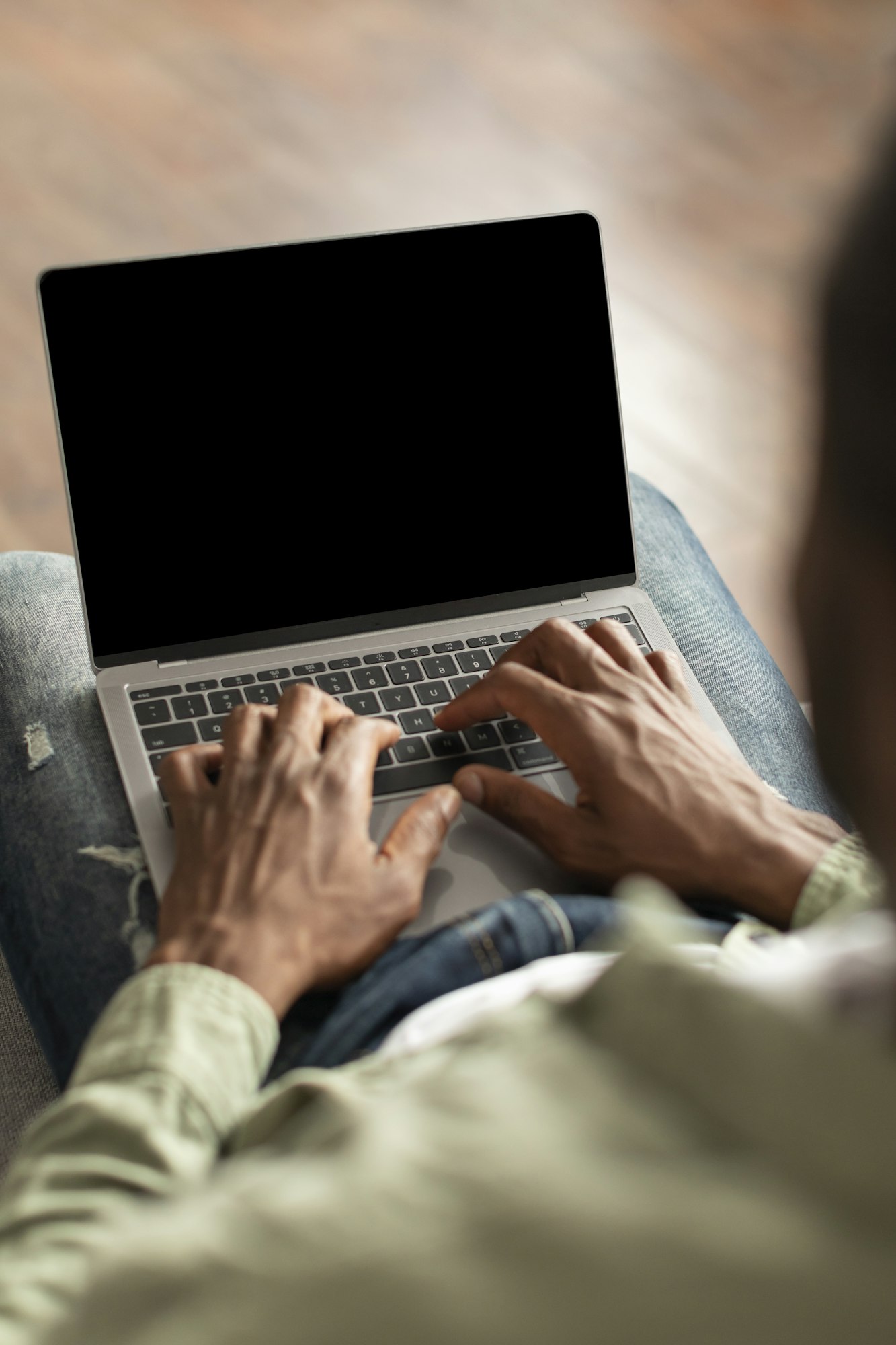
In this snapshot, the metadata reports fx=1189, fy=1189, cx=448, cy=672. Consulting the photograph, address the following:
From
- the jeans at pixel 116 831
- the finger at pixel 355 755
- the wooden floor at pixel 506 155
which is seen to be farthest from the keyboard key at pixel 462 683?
the wooden floor at pixel 506 155

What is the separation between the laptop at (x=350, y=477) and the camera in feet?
2.83

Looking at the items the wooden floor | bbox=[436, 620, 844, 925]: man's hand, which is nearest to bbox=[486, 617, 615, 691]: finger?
bbox=[436, 620, 844, 925]: man's hand

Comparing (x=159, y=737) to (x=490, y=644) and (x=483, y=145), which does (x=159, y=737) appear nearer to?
(x=490, y=644)

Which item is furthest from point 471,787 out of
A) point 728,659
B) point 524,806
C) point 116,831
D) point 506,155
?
point 506,155

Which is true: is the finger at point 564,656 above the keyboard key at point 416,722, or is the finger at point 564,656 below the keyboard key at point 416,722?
above

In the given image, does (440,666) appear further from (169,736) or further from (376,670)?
(169,736)

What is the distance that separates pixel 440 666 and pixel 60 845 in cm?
31

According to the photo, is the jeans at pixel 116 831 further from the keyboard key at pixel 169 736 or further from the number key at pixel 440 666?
the number key at pixel 440 666

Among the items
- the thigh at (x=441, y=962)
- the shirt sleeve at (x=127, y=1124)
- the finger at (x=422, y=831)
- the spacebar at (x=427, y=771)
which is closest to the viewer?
the shirt sleeve at (x=127, y=1124)

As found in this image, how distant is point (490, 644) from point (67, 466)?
1.14ft

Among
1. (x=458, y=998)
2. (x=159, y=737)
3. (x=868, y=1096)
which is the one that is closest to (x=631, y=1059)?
(x=868, y=1096)

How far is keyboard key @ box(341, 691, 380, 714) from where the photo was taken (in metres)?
0.90

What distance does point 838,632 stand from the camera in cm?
44

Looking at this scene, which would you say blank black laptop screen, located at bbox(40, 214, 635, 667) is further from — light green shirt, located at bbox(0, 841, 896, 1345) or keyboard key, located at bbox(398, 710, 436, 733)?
light green shirt, located at bbox(0, 841, 896, 1345)
